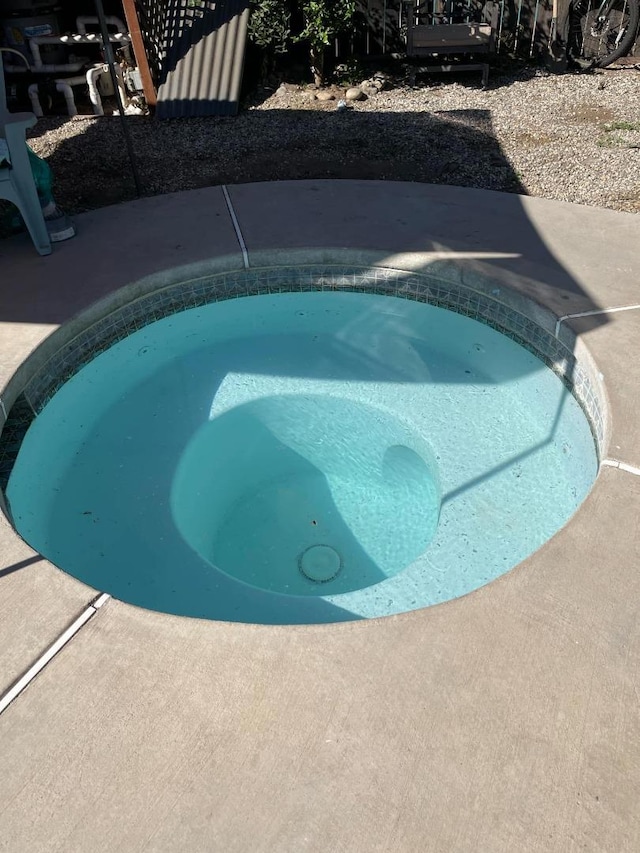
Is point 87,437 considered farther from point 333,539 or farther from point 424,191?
point 424,191

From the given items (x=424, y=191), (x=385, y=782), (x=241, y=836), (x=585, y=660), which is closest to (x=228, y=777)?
(x=241, y=836)

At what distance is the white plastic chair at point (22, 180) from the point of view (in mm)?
4270

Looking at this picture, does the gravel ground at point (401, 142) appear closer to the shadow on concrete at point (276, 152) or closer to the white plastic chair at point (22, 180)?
the shadow on concrete at point (276, 152)

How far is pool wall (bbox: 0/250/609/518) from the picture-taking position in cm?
366

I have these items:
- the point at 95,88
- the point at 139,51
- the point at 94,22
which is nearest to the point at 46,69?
the point at 95,88

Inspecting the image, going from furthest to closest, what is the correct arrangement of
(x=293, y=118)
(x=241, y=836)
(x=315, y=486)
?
1. (x=293, y=118)
2. (x=315, y=486)
3. (x=241, y=836)

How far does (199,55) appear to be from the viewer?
788 cm

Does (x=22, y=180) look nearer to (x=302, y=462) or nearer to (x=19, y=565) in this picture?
(x=302, y=462)

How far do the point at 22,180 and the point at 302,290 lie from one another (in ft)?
6.30

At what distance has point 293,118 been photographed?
746cm

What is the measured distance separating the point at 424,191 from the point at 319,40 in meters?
3.62

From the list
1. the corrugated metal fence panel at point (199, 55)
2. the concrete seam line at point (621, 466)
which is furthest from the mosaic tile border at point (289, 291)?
the corrugated metal fence panel at point (199, 55)

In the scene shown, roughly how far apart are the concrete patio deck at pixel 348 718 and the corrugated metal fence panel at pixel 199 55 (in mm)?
6212

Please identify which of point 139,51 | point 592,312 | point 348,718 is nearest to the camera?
point 348,718
